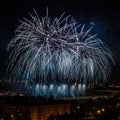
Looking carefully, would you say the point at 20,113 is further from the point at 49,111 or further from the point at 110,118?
the point at 110,118

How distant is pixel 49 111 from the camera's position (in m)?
27.0

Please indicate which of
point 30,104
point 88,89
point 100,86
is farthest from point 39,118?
point 100,86

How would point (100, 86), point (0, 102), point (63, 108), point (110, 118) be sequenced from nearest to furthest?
point (110, 118)
point (63, 108)
point (0, 102)
point (100, 86)

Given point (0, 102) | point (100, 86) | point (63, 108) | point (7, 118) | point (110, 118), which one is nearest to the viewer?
point (110, 118)

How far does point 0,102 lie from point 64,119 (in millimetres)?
9981

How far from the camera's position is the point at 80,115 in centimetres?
2475

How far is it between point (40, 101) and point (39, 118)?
2227mm

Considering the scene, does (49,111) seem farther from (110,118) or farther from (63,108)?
(110,118)

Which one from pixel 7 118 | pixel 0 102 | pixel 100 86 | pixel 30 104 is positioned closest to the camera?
pixel 7 118

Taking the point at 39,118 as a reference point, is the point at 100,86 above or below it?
above

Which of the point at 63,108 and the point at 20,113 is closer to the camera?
the point at 20,113

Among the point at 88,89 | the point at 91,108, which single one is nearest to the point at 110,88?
the point at 88,89

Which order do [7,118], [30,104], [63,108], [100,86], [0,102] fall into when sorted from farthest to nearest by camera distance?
[100,86] → [0,102] → [63,108] → [30,104] → [7,118]

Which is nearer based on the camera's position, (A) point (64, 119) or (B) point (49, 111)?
(A) point (64, 119)
